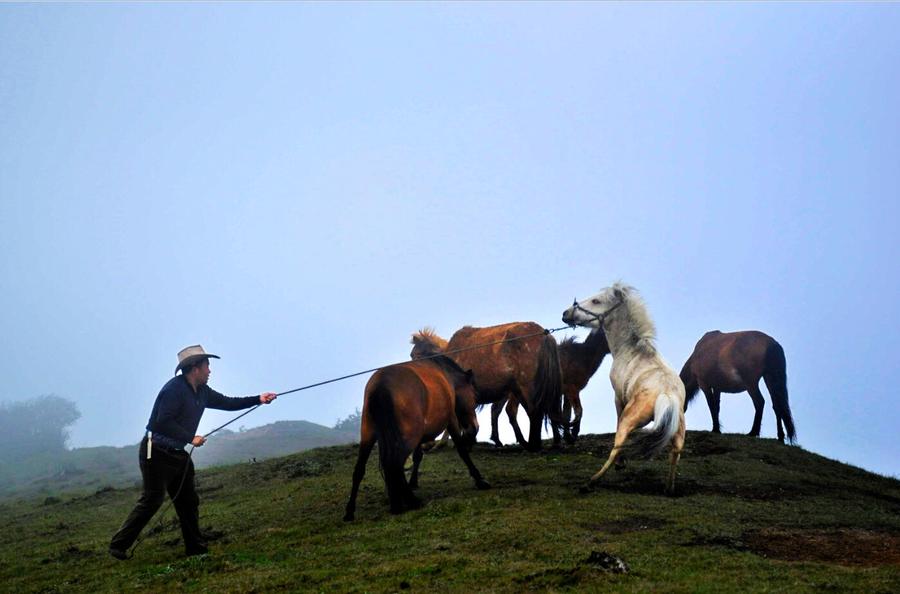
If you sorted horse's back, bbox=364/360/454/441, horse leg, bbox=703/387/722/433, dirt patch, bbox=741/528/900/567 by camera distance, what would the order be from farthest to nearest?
horse leg, bbox=703/387/722/433 → horse's back, bbox=364/360/454/441 → dirt patch, bbox=741/528/900/567

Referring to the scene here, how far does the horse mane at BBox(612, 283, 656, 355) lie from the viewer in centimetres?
1213

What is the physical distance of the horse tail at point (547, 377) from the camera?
1559cm

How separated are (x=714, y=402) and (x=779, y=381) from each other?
158 cm

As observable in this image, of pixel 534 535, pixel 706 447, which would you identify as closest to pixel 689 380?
pixel 706 447

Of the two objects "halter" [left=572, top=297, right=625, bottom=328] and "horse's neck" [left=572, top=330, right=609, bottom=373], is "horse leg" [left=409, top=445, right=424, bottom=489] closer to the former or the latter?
"halter" [left=572, top=297, right=625, bottom=328]

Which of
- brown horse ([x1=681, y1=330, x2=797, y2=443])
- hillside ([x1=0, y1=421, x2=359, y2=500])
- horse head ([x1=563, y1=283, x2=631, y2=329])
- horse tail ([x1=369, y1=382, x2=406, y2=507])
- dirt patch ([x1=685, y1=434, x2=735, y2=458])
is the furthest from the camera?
hillside ([x1=0, y1=421, x2=359, y2=500])

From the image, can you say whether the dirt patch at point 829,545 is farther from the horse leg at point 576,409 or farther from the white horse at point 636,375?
the horse leg at point 576,409

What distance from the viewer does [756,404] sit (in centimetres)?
1784

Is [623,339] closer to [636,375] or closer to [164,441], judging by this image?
[636,375]

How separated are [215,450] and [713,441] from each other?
34.5 m

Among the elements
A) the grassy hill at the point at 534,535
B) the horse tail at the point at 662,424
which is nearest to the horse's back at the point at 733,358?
the grassy hill at the point at 534,535

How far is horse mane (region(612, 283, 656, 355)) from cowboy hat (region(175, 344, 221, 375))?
6.29 metres

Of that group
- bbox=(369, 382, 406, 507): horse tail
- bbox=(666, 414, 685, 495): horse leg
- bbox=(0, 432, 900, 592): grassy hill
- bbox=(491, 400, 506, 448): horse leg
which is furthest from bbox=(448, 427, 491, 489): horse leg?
bbox=(491, 400, 506, 448): horse leg

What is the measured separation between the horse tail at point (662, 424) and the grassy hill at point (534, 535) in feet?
2.27
